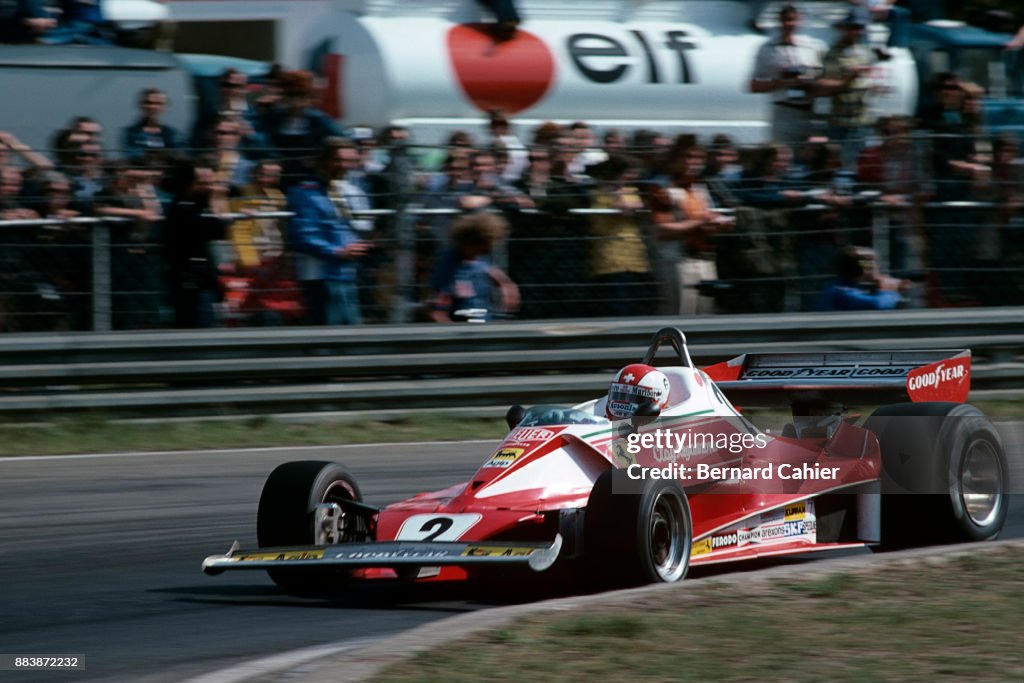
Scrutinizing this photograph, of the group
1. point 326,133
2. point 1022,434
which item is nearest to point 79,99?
point 326,133

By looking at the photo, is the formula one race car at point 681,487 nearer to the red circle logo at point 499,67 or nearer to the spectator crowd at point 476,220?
the spectator crowd at point 476,220

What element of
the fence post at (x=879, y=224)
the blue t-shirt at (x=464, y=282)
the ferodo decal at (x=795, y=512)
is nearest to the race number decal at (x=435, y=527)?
the ferodo decal at (x=795, y=512)

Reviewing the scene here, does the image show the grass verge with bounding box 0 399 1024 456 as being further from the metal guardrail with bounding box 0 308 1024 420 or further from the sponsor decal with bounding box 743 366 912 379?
the sponsor decal with bounding box 743 366 912 379

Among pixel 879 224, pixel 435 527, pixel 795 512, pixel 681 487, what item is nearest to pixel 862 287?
pixel 879 224

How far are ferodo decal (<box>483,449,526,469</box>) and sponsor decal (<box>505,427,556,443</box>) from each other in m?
0.07

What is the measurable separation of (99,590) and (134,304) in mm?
4511

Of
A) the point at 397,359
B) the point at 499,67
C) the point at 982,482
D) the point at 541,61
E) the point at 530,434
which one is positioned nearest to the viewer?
the point at 530,434

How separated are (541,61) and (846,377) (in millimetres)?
6329

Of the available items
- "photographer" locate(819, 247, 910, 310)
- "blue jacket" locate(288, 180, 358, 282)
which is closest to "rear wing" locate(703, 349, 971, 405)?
A: "blue jacket" locate(288, 180, 358, 282)

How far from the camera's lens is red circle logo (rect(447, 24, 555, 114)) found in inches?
513

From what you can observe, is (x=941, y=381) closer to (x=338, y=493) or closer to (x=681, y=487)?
(x=681, y=487)

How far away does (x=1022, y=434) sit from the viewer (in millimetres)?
10680

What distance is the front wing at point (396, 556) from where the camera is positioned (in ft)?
18.8

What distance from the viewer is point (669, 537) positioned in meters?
6.33
